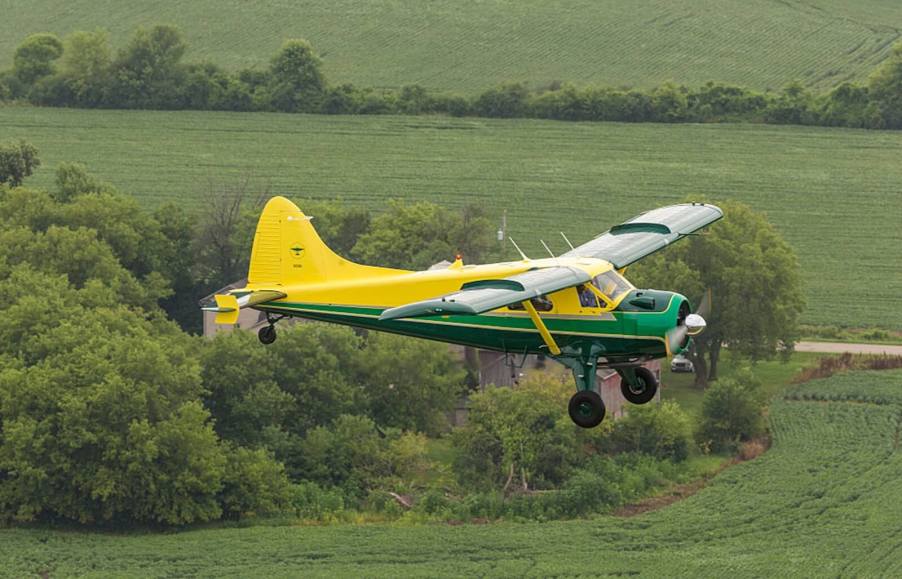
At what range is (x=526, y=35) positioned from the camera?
144 metres

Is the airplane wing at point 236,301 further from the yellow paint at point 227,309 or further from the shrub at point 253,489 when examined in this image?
the shrub at point 253,489

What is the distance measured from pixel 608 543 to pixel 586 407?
32.0m

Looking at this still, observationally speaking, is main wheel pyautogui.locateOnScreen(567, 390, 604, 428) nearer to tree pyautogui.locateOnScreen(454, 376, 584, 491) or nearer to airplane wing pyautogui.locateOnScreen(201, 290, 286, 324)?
airplane wing pyautogui.locateOnScreen(201, 290, 286, 324)

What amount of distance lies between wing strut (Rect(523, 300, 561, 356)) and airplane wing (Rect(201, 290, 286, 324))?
225 inches

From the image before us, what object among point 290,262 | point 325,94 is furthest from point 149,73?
point 290,262

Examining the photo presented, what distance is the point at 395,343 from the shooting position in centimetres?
7925

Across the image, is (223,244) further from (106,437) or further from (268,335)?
(268,335)

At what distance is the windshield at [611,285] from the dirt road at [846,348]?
52.1 metres

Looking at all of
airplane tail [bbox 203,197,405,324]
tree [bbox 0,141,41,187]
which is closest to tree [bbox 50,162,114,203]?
tree [bbox 0,141,41,187]

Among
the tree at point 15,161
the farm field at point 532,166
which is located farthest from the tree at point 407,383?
the tree at point 15,161

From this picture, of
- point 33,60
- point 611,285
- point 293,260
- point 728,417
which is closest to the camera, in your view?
point 611,285

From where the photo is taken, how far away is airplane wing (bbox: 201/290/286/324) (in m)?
38.8

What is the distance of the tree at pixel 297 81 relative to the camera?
423ft

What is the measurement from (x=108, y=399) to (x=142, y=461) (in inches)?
101
